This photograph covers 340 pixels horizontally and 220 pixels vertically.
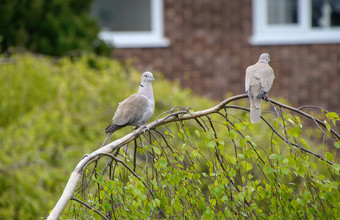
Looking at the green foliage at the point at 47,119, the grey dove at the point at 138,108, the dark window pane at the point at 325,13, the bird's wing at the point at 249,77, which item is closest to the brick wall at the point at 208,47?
the dark window pane at the point at 325,13

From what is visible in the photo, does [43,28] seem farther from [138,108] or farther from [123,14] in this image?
[138,108]

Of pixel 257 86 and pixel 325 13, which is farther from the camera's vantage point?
pixel 325 13

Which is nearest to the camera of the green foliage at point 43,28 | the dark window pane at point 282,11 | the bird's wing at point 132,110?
the bird's wing at point 132,110

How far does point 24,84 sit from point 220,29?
4964 mm

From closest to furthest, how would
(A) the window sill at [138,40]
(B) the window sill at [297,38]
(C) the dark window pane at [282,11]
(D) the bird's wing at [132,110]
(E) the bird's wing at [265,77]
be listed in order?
(E) the bird's wing at [265,77], (D) the bird's wing at [132,110], (A) the window sill at [138,40], (B) the window sill at [297,38], (C) the dark window pane at [282,11]

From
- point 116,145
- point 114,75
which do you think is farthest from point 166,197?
point 114,75

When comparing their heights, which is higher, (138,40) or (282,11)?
(282,11)

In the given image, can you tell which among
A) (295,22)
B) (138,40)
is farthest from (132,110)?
(295,22)

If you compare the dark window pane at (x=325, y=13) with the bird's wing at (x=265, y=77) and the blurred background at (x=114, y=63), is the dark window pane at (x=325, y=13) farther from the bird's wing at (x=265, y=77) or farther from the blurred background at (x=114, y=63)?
the bird's wing at (x=265, y=77)

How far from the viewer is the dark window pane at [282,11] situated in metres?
11.0

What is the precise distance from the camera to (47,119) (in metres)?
6.14

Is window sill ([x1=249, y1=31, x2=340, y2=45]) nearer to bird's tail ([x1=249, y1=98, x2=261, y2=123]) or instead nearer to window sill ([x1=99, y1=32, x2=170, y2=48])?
window sill ([x1=99, y1=32, x2=170, y2=48])

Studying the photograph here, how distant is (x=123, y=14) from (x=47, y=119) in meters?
5.12

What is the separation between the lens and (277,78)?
1072 centimetres
